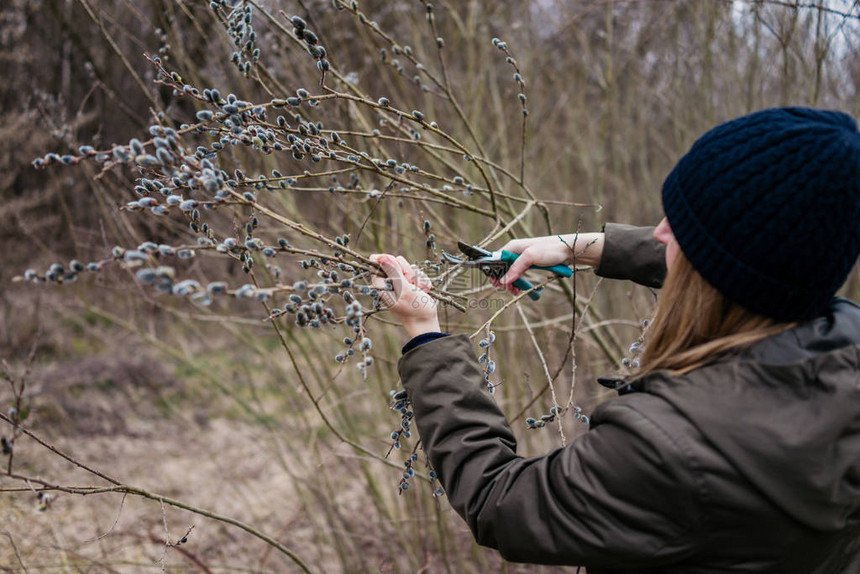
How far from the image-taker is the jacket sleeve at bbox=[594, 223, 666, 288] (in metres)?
1.60

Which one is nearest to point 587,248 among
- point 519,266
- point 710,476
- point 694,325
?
point 519,266

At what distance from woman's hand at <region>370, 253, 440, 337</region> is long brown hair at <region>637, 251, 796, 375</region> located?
447mm

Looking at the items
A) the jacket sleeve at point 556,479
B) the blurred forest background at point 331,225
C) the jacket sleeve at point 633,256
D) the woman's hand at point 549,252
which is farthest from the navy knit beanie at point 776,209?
the blurred forest background at point 331,225

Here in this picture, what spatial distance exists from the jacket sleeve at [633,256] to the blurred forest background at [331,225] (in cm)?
24

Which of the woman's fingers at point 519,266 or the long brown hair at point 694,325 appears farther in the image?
the woman's fingers at point 519,266

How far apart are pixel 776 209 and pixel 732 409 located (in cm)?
33

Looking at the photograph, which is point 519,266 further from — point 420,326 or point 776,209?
point 776,209

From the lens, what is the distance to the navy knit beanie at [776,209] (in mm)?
958

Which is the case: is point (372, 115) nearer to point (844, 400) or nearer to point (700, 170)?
point (700, 170)

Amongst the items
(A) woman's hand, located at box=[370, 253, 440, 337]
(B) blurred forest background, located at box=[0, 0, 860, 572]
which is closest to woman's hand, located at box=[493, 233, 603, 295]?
(B) blurred forest background, located at box=[0, 0, 860, 572]

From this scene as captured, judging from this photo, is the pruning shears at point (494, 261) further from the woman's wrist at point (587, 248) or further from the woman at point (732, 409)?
the woman at point (732, 409)

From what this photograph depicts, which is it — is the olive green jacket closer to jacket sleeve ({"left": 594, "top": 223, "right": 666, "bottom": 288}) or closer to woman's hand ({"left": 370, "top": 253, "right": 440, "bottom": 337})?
woman's hand ({"left": 370, "top": 253, "right": 440, "bottom": 337})

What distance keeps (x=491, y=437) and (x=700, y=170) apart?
2.06 feet

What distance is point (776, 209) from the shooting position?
963 millimetres
